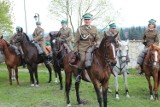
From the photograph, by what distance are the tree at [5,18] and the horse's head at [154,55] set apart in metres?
28.8

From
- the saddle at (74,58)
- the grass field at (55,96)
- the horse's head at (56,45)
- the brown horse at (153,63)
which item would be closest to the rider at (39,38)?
the grass field at (55,96)

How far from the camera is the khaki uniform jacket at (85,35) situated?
29.3 ft

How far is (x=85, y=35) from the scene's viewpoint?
8945 mm

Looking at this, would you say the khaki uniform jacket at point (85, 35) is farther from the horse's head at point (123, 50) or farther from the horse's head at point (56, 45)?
the horse's head at point (56, 45)

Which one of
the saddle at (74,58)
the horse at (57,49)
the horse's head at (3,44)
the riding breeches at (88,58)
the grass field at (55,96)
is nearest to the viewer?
the riding breeches at (88,58)

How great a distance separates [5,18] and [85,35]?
29.5 metres

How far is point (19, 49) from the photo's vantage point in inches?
591

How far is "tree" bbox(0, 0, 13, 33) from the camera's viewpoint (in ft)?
120

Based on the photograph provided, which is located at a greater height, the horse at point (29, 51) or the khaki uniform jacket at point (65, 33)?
the khaki uniform jacket at point (65, 33)

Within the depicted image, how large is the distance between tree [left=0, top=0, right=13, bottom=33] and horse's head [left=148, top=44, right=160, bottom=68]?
28.8m

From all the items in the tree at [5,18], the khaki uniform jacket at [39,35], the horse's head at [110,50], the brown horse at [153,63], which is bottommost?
the brown horse at [153,63]

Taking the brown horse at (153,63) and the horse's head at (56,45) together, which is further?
the horse's head at (56,45)

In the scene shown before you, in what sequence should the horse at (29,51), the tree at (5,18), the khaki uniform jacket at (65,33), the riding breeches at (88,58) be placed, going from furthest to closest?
the tree at (5,18) < the horse at (29,51) < the khaki uniform jacket at (65,33) < the riding breeches at (88,58)

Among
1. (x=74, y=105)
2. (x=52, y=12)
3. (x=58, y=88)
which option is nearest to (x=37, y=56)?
(x=58, y=88)
